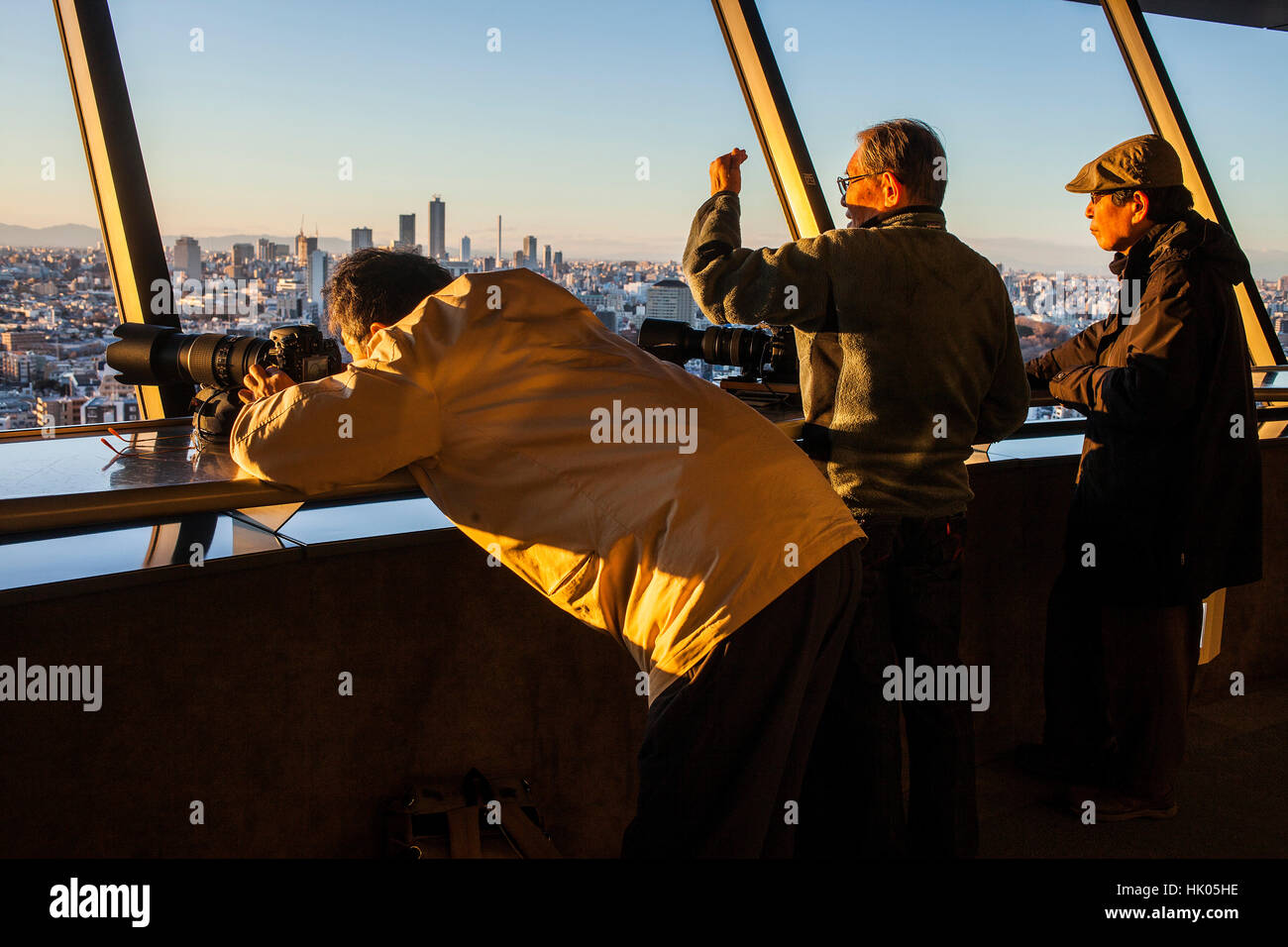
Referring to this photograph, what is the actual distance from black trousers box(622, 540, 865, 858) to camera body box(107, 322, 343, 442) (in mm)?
731

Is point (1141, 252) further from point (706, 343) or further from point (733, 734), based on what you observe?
point (733, 734)

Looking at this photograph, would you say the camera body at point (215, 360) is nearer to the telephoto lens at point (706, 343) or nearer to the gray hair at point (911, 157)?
the telephoto lens at point (706, 343)

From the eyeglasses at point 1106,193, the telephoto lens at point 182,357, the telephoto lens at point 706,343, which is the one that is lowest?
the telephoto lens at point 182,357

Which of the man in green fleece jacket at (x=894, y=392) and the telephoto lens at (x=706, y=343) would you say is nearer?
the man in green fleece jacket at (x=894, y=392)

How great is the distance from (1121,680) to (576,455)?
1.74 m

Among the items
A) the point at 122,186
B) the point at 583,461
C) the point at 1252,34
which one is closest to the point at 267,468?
the point at 583,461

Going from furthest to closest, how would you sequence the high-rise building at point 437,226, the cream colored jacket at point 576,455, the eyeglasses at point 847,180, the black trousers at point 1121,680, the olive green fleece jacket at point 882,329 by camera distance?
the high-rise building at point 437,226 < the black trousers at point 1121,680 < the eyeglasses at point 847,180 < the olive green fleece jacket at point 882,329 < the cream colored jacket at point 576,455

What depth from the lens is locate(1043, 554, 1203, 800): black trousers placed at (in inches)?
92.7

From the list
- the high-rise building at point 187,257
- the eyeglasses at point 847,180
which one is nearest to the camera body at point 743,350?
the eyeglasses at point 847,180

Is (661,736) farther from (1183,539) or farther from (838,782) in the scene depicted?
(1183,539)

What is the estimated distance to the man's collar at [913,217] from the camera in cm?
178

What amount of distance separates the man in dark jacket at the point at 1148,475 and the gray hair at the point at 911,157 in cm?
64

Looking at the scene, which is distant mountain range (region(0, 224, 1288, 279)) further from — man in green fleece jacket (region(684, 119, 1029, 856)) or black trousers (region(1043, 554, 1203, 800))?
black trousers (region(1043, 554, 1203, 800))
